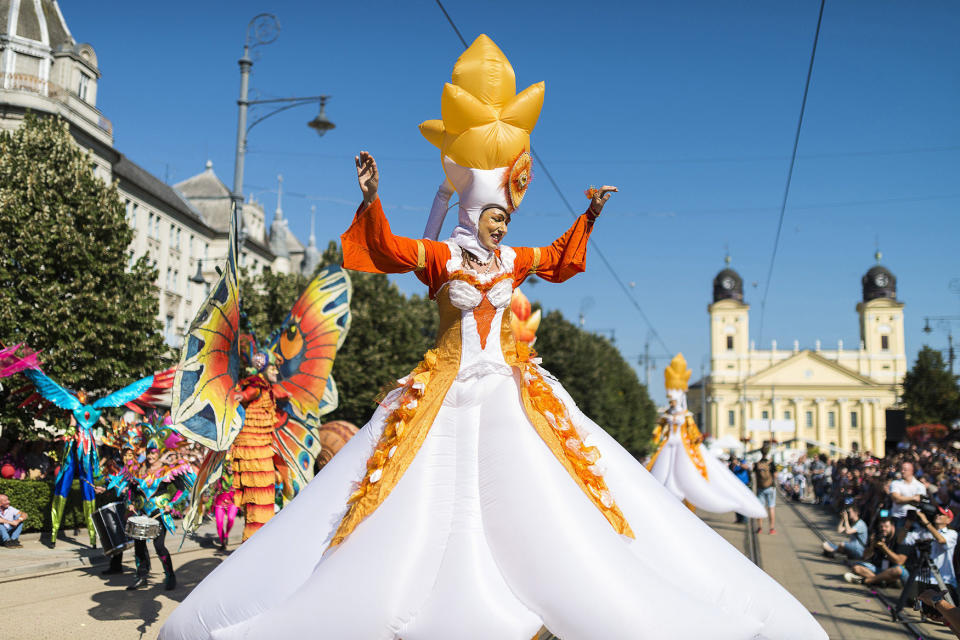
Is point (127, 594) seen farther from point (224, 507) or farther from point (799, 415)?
point (799, 415)

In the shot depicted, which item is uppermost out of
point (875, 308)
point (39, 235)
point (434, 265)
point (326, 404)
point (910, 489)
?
point (875, 308)

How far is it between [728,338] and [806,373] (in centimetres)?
1129

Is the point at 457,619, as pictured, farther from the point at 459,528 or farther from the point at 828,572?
the point at 828,572

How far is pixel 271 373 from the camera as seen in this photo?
8906 mm

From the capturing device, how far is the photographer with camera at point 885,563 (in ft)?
32.6

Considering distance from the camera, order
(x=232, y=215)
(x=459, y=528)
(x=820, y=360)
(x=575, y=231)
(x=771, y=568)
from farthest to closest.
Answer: (x=820, y=360) → (x=771, y=568) → (x=232, y=215) → (x=575, y=231) → (x=459, y=528)

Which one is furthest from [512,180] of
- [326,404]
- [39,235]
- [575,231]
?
[39,235]

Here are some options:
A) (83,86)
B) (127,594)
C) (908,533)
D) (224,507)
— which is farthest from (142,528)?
(83,86)

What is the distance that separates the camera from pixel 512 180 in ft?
15.9

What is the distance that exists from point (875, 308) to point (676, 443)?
105 m

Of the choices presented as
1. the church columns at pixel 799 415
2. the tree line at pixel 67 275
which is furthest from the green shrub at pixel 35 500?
the church columns at pixel 799 415

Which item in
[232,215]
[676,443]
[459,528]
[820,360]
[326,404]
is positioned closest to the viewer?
[459,528]

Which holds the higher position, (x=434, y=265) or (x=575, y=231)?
(x=575, y=231)

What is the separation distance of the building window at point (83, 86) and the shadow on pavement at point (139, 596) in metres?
29.5
